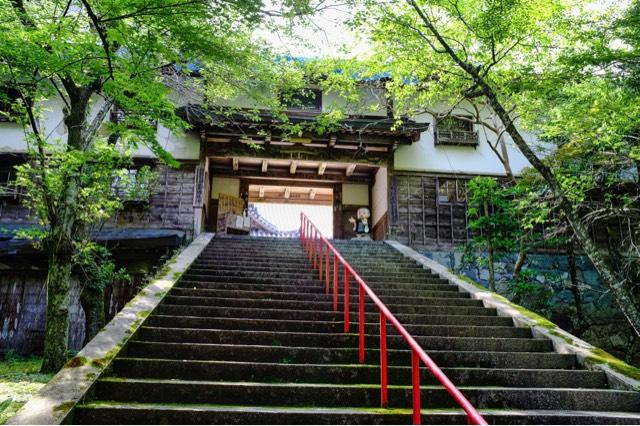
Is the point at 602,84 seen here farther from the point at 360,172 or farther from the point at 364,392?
the point at 360,172

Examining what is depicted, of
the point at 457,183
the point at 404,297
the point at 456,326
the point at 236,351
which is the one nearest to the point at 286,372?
the point at 236,351

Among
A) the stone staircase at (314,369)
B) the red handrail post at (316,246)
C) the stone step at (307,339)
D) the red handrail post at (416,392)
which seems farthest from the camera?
the red handrail post at (316,246)

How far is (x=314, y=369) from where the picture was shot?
15.9ft

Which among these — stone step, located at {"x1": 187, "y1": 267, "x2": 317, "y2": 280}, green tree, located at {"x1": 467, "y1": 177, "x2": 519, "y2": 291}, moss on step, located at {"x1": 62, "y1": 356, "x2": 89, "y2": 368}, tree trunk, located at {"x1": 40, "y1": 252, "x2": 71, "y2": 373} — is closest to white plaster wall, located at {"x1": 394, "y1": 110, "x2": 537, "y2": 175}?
green tree, located at {"x1": 467, "y1": 177, "x2": 519, "y2": 291}

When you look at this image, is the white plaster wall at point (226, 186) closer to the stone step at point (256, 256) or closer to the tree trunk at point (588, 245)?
the stone step at point (256, 256)

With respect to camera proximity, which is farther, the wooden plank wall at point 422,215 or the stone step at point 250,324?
the wooden plank wall at point 422,215

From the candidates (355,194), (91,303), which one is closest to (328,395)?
(91,303)

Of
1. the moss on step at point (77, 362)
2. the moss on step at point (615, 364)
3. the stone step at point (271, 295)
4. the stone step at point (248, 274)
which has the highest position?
the stone step at point (248, 274)

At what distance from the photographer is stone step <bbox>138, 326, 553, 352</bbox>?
5547mm

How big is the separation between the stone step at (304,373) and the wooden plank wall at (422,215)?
8.94 metres

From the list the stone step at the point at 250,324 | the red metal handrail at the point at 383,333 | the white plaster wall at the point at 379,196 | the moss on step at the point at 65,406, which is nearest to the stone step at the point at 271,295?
the red metal handrail at the point at 383,333

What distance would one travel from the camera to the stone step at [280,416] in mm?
3830

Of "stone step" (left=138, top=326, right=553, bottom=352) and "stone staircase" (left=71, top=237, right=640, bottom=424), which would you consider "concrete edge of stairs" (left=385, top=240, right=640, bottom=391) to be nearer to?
"stone staircase" (left=71, top=237, right=640, bottom=424)

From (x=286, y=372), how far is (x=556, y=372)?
3207 mm
